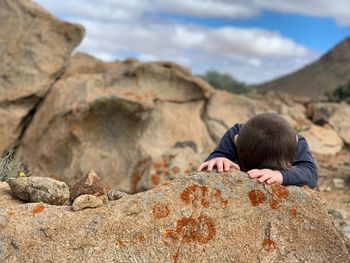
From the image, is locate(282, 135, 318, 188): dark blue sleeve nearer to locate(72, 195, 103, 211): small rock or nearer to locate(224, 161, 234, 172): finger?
locate(224, 161, 234, 172): finger

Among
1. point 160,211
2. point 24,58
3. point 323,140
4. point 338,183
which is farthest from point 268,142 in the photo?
point 323,140

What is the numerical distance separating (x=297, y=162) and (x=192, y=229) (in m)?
0.88

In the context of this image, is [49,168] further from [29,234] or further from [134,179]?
[29,234]

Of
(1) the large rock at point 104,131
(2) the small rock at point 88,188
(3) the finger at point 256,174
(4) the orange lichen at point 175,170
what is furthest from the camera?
(1) the large rock at point 104,131

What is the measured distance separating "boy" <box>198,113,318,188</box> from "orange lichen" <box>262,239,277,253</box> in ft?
1.15

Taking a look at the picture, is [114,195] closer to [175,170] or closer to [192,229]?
[192,229]

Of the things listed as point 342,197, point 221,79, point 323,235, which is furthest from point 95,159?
point 221,79

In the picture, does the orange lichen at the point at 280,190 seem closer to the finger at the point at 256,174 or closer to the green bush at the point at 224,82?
the finger at the point at 256,174

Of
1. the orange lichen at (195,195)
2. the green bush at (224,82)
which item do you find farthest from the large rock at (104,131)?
the green bush at (224,82)

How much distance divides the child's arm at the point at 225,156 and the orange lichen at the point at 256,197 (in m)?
0.26

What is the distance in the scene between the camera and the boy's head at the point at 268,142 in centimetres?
335

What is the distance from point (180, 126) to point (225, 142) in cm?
741

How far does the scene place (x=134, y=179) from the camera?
9.53 meters

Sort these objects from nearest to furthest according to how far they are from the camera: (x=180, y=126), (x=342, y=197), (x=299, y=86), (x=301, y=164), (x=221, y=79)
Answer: (x=301, y=164)
(x=342, y=197)
(x=180, y=126)
(x=221, y=79)
(x=299, y=86)
